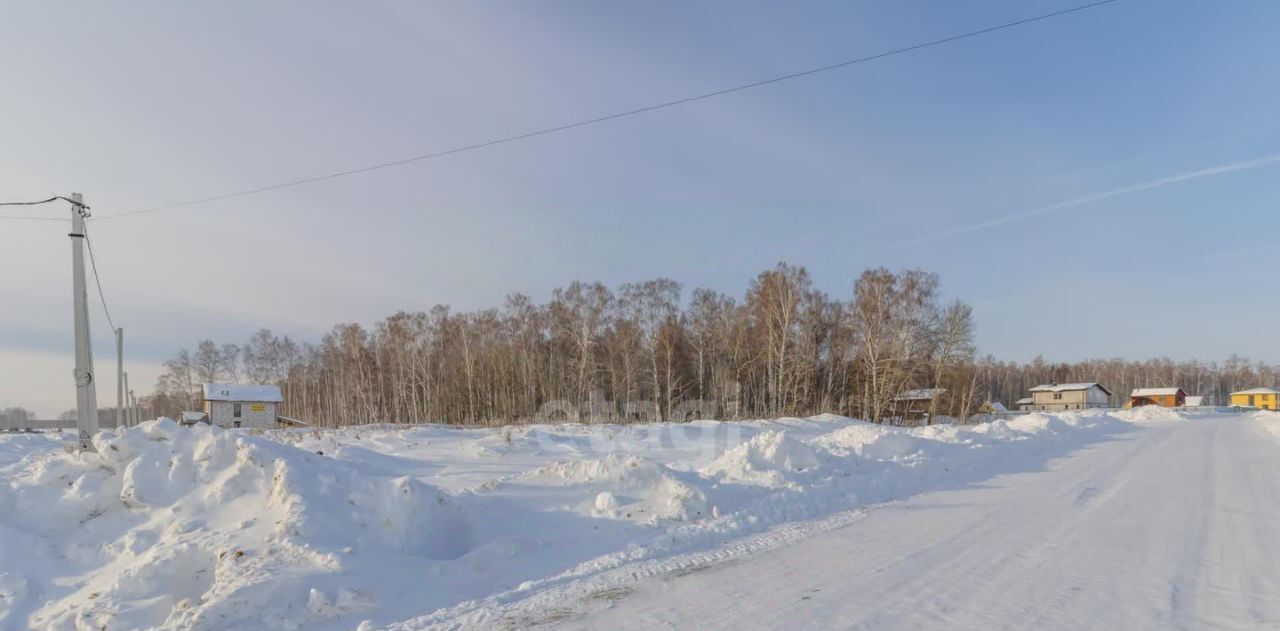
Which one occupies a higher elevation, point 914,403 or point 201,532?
point 201,532

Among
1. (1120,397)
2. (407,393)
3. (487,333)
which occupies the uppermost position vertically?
(487,333)

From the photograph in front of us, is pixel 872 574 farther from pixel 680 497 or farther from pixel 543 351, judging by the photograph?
pixel 543 351

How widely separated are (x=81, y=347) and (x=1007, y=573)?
1302cm

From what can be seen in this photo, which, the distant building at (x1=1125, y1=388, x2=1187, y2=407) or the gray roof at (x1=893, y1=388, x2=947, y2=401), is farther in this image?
the distant building at (x1=1125, y1=388, x2=1187, y2=407)

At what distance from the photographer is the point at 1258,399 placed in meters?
95.8

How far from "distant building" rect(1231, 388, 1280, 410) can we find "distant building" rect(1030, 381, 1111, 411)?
21.2 m

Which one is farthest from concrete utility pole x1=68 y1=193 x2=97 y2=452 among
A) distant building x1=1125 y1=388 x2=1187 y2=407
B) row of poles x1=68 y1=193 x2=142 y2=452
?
distant building x1=1125 y1=388 x2=1187 y2=407

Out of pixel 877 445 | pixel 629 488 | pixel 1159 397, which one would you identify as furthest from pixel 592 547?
pixel 1159 397

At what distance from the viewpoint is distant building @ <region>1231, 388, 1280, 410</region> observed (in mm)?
92287

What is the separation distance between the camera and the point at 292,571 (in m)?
5.85

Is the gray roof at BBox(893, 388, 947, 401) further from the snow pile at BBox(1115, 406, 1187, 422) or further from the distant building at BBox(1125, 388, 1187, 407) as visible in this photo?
the distant building at BBox(1125, 388, 1187, 407)

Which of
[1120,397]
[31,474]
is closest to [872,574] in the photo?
[31,474]

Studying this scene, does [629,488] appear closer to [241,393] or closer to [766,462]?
[766,462]

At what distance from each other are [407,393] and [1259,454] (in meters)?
54.9
